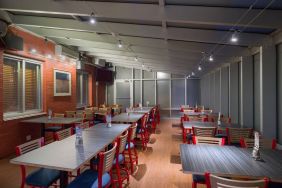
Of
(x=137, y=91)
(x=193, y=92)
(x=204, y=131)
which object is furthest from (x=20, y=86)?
(x=193, y=92)

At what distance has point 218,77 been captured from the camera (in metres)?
7.82

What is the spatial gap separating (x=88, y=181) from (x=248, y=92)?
4.22 meters

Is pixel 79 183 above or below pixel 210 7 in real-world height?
below

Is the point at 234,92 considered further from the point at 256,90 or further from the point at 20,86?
the point at 20,86

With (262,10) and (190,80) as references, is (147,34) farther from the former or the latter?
(190,80)

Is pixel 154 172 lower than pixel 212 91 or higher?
lower

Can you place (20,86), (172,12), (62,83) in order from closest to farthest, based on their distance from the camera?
1. (172,12)
2. (20,86)
3. (62,83)

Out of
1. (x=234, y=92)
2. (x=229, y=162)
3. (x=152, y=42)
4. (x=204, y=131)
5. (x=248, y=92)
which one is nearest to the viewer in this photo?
(x=229, y=162)

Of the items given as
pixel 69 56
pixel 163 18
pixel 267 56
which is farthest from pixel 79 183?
pixel 69 56

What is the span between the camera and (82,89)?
9.43 metres

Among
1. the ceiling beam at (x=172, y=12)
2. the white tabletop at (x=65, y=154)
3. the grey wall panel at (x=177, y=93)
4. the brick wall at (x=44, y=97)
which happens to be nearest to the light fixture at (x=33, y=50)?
Answer: the brick wall at (x=44, y=97)

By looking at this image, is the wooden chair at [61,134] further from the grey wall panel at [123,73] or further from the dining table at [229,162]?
the grey wall panel at [123,73]

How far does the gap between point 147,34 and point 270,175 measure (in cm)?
303

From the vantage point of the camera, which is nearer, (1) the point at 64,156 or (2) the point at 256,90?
(1) the point at 64,156
